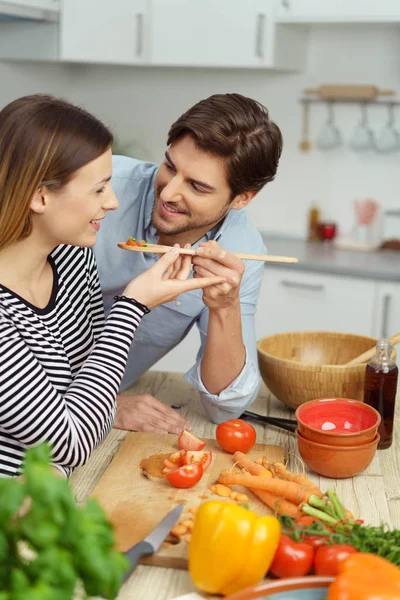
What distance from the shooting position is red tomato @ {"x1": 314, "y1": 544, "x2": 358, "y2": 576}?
3.46ft

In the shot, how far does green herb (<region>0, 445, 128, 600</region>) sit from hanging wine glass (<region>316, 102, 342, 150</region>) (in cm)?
314

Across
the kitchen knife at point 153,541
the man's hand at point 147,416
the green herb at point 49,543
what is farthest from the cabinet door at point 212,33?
the green herb at point 49,543

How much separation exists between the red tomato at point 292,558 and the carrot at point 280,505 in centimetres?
14

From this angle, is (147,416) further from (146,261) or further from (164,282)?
(146,261)

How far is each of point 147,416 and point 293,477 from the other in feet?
1.34

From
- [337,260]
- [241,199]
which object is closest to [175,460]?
[241,199]

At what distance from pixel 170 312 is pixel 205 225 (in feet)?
0.81

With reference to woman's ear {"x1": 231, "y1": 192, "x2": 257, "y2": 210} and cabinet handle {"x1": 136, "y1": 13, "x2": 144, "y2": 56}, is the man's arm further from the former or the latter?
cabinet handle {"x1": 136, "y1": 13, "x2": 144, "y2": 56}

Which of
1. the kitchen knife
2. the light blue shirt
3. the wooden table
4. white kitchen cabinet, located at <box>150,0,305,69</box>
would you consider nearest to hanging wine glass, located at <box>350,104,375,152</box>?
white kitchen cabinet, located at <box>150,0,305,69</box>

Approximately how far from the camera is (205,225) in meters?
1.94

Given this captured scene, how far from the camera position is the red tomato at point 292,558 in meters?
1.08

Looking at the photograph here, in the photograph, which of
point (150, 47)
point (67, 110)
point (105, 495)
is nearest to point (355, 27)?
point (150, 47)

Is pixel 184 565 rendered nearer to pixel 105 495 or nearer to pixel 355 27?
pixel 105 495

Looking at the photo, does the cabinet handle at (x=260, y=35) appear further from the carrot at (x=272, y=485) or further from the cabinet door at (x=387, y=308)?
the carrot at (x=272, y=485)
